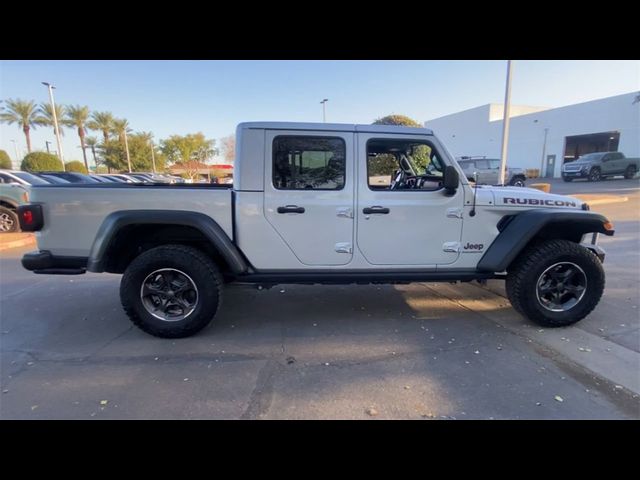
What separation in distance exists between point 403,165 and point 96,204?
318cm

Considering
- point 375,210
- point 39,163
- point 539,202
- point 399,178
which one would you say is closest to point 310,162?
point 375,210

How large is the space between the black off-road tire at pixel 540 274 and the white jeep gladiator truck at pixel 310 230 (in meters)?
0.01

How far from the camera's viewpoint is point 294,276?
3312 millimetres

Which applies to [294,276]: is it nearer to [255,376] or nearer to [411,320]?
[255,376]

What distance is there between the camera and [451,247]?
338 centimetres

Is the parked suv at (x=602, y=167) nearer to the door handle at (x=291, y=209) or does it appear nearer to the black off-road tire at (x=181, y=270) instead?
the door handle at (x=291, y=209)

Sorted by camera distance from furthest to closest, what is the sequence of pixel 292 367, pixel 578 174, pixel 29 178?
1. pixel 578 174
2. pixel 29 178
3. pixel 292 367

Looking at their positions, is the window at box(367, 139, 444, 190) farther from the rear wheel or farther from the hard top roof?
the rear wheel

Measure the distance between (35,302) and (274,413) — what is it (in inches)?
157

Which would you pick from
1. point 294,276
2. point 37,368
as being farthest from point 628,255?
point 37,368

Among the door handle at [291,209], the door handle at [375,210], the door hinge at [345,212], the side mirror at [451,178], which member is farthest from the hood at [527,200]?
the door handle at [291,209]

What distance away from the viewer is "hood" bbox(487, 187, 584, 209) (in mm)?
3400

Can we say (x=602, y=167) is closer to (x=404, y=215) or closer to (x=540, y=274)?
(x=540, y=274)

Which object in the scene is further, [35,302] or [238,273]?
[35,302]
